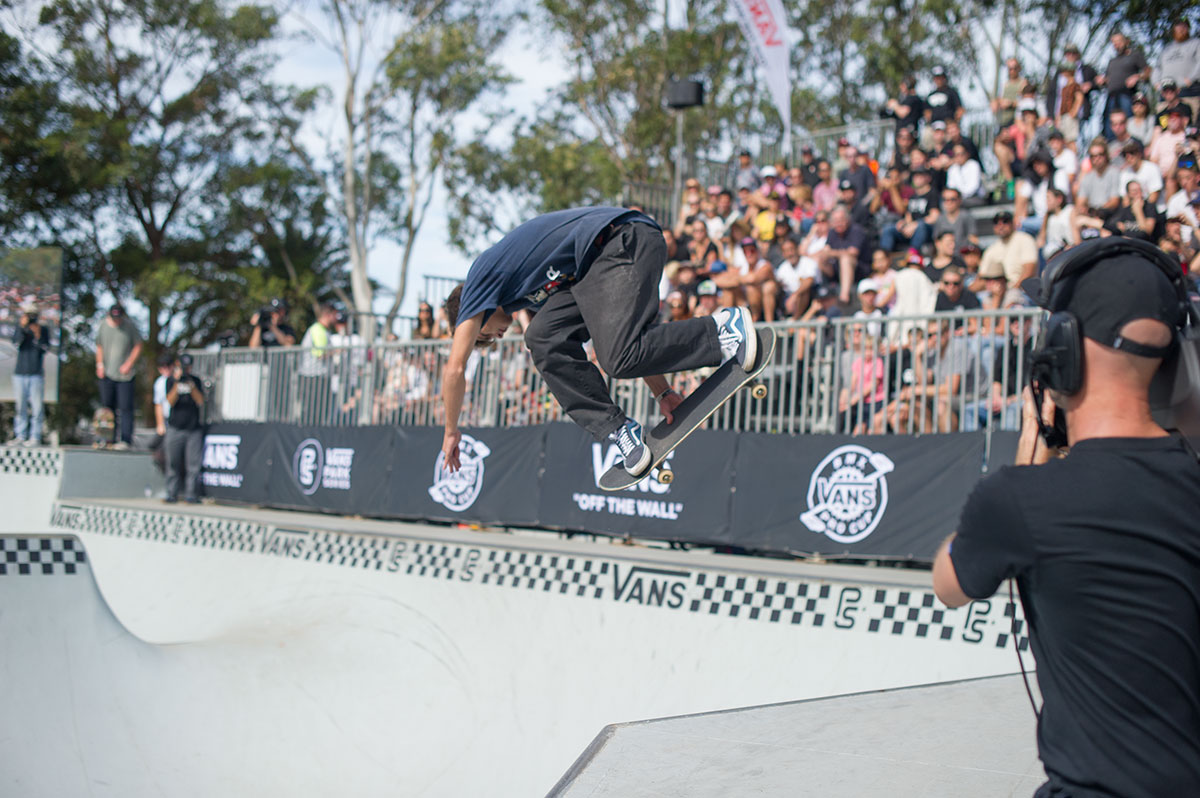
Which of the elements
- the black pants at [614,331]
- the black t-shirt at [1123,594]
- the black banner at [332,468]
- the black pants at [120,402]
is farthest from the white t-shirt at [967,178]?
the black pants at [120,402]

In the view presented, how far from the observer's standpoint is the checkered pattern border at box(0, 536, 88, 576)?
6.54m

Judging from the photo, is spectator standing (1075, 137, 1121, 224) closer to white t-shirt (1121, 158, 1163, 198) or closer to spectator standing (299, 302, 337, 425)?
white t-shirt (1121, 158, 1163, 198)

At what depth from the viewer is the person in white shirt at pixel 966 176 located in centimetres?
1130

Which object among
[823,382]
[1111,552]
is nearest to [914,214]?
[823,382]

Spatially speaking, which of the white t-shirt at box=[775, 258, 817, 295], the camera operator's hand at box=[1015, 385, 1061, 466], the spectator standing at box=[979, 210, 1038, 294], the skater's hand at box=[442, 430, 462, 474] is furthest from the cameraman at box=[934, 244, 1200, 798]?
the white t-shirt at box=[775, 258, 817, 295]

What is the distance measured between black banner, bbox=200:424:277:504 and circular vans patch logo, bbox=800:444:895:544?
729 cm

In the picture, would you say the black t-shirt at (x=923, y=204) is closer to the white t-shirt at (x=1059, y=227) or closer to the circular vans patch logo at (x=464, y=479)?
the white t-shirt at (x=1059, y=227)

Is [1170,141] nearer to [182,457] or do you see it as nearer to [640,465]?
[640,465]

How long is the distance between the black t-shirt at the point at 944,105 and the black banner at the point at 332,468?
7358mm

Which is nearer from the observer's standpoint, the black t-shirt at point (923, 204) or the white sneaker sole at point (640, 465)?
the white sneaker sole at point (640, 465)

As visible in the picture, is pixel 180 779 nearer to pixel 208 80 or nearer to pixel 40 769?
pixel 40 769

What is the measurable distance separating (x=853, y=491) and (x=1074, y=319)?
5.91m

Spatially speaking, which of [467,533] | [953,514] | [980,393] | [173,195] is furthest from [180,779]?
[173,195]

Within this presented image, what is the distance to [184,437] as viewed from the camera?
1362 cm
